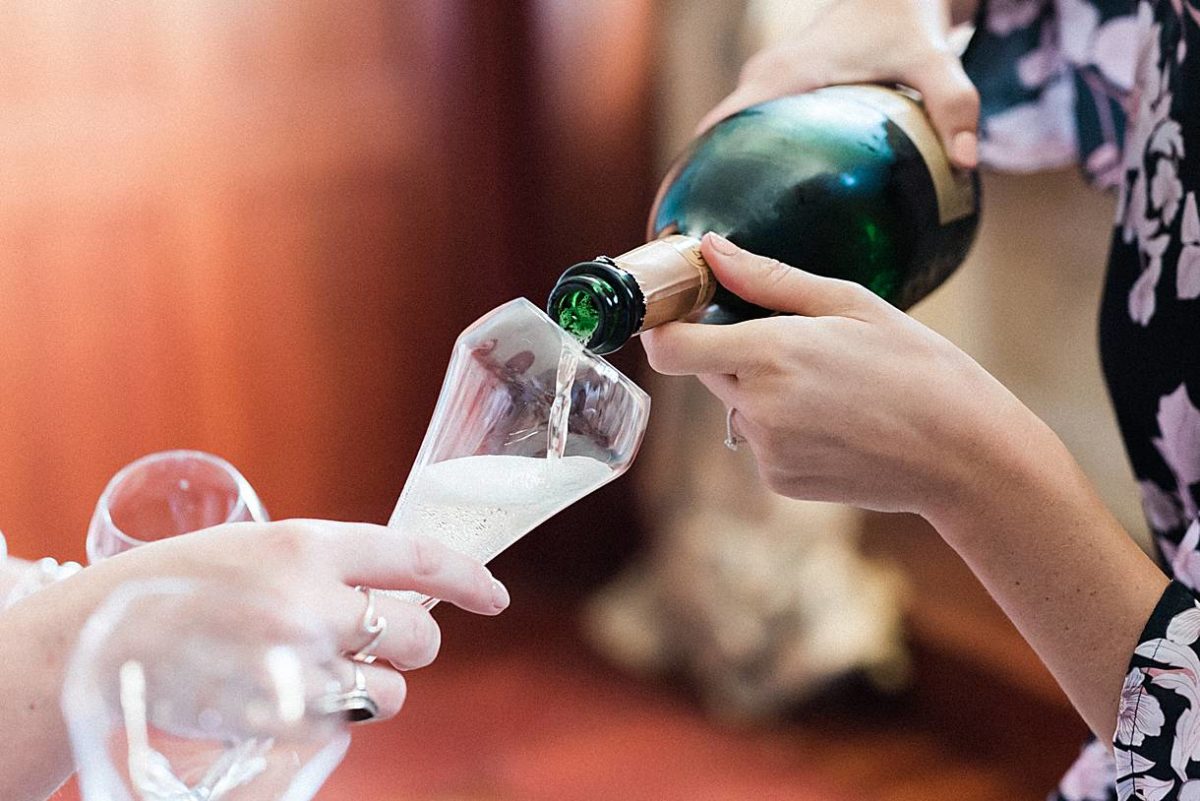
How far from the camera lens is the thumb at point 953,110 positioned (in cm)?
83

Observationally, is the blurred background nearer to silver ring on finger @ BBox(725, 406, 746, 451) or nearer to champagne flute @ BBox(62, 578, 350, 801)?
silver ring on finger @ BBox(725, 406, 746, 451)

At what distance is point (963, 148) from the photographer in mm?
831

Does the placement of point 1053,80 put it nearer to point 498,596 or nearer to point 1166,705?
point 1166,705

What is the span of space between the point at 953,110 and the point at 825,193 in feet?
0.40

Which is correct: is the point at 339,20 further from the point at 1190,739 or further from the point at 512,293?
the point at 1190,739

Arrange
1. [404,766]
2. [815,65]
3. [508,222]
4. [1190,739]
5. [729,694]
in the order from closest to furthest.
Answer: [1190,739] → [815,65] → [404,766] → [729,694] → [508,222]

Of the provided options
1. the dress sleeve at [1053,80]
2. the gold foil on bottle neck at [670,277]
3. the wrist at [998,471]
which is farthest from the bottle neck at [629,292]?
the dress sleeve at [1053,80]

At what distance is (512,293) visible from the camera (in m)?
2.35

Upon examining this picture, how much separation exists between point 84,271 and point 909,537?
1.41 metres

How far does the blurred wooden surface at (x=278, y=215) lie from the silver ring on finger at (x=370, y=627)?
4.85ft

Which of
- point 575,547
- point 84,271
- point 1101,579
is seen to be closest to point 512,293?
point 575,547

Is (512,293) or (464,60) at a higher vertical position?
(464,60)

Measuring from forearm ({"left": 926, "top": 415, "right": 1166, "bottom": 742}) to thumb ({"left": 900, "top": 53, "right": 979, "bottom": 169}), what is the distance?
0.24 meters

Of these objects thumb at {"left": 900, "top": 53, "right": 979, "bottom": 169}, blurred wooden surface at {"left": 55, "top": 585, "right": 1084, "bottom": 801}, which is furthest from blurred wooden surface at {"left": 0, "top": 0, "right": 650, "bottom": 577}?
thumb at {"left": 900, "top": 53, "right": 979, "bottom": 169}
